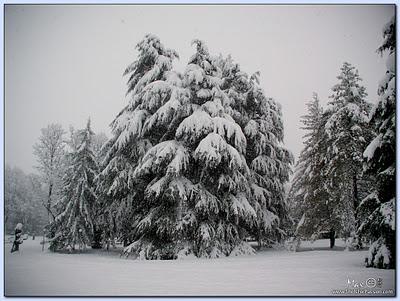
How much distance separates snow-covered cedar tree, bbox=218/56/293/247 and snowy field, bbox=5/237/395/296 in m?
5.10

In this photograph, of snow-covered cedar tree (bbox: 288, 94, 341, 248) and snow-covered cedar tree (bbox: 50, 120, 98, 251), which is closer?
snow-covered cedar tree (bbox: 288, 94, 341, 248)

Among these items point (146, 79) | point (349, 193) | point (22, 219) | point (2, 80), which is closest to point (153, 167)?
point (146, 79)

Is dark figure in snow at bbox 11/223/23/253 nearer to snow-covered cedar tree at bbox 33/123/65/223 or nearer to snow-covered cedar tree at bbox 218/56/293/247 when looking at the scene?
snow-covered cedar tree at bbox 33/123/65/223

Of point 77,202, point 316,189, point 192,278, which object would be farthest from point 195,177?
point 77,202

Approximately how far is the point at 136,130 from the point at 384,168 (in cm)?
958

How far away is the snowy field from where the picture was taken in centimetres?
1143

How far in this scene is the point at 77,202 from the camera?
2077 cm

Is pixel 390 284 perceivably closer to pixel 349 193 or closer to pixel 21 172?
pixel 349 193

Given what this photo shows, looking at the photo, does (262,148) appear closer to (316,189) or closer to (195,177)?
(316,189)

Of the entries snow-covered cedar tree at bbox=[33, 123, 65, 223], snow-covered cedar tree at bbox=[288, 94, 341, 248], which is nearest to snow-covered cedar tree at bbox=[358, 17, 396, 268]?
snow-covered cedar tree at bbox=[288, 94, 341, 248]

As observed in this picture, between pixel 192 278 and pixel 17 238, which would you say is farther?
pixel 17 238

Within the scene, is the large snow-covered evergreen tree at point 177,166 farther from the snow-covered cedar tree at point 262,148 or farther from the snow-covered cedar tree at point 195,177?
the snow-covered cedar tree at point 262,148

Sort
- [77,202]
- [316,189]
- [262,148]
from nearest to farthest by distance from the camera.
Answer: [316,189], [262,148], [77,202]

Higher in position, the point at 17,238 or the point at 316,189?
the point at 316,189
